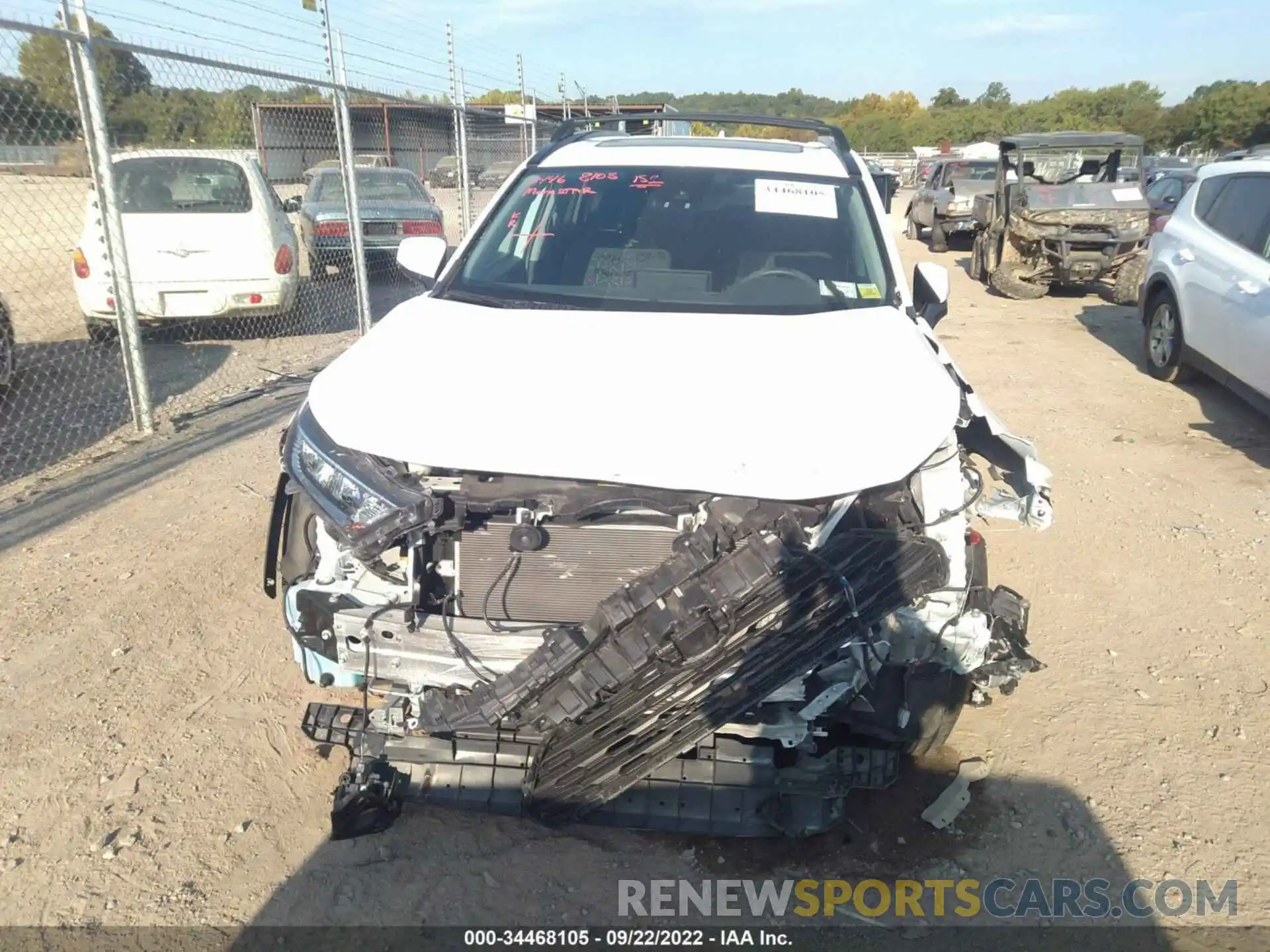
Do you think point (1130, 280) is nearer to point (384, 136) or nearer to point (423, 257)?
point (423, 257)

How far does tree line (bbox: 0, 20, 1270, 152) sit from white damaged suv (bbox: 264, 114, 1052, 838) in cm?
259

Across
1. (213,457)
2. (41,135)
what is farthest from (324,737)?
(41,135)

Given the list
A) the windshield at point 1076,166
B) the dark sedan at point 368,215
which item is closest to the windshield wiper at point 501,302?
the dark sedan at point 368,215

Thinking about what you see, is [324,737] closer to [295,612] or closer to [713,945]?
[295,612]

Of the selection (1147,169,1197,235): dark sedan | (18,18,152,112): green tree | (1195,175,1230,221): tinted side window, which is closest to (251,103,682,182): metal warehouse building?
(18,18,152,112): green tree

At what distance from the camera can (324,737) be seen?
106 inches

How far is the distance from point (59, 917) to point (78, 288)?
653 centimetres

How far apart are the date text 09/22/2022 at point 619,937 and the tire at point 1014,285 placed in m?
11.3

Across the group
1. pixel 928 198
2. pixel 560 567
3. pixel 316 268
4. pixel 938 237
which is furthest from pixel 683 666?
pixel 928 198

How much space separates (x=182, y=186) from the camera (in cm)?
823

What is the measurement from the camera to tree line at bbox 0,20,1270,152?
20.6 feet

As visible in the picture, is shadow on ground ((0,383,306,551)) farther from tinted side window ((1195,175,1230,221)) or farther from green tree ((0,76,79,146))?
tinted side window ((1195,175,1230,221))

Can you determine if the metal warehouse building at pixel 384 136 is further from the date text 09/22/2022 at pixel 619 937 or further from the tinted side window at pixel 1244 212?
the date text 09/22/2022 at pixel 619 937

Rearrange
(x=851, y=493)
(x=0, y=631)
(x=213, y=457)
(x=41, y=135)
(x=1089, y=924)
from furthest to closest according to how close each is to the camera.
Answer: (x=41, y=135) < (x=213, y=457) < (x=0, y=631) < (x=1089, y=924) < (x=851, y=493)
